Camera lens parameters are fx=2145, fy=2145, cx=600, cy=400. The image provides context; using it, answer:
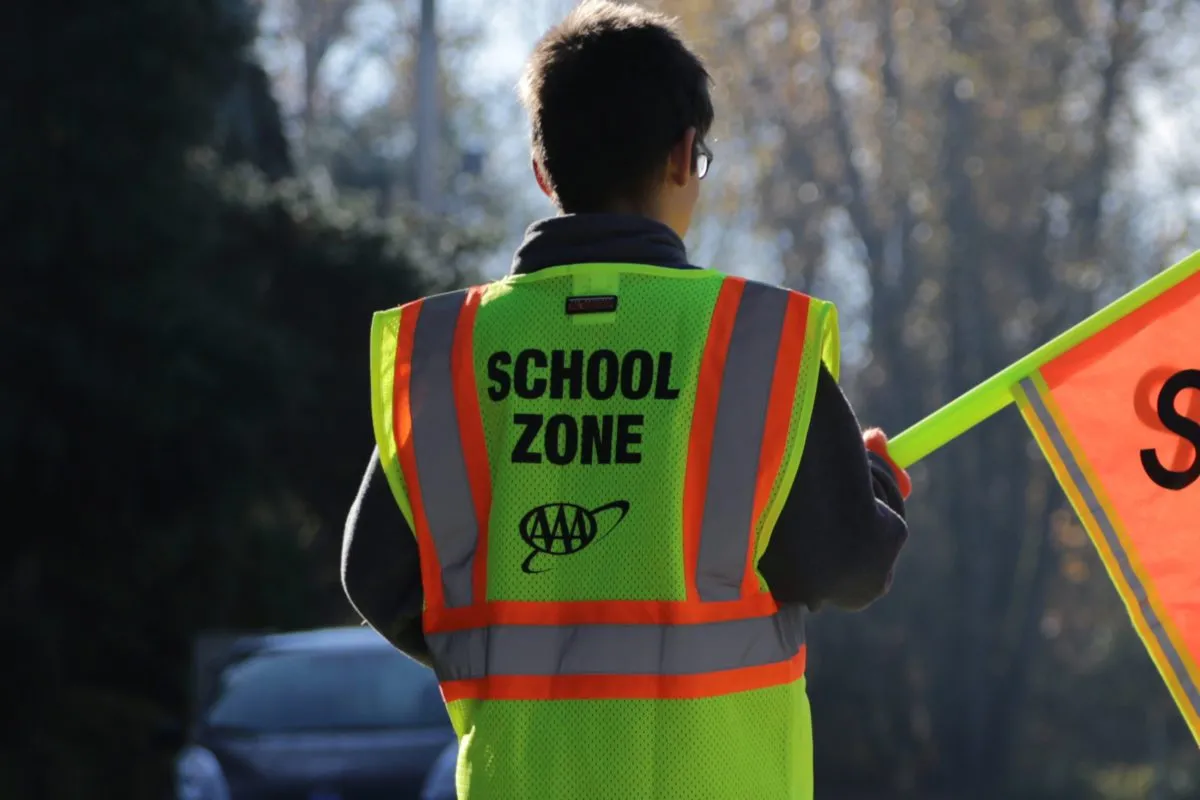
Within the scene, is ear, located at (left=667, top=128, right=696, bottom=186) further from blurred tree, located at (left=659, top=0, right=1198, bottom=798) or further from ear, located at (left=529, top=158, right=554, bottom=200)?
blurred tree, located at (left=659, top=0, right=1198, bottom=798)

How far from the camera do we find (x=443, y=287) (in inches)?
822

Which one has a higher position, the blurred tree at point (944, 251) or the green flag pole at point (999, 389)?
the blurred tree at point (944, 251)

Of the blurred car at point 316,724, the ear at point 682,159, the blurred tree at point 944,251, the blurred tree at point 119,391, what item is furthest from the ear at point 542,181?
the blurred tree at point 944,251

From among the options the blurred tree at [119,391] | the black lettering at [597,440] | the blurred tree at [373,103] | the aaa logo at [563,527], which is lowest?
the aaa logo at [563,527]

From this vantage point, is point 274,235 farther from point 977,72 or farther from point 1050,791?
point 1050,791

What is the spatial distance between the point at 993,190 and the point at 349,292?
960 centimetres

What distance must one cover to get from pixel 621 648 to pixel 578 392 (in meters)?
0.30

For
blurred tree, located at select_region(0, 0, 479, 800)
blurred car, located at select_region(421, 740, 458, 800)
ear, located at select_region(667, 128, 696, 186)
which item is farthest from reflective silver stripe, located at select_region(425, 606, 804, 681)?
blurred tree, located at select_region(0, 0, 479, 800)

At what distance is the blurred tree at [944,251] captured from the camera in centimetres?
2594

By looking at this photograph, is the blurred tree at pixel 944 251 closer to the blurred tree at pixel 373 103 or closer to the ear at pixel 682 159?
the blurred tree at pixel 373 103

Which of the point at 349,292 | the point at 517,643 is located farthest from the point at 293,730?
the point at 349,292

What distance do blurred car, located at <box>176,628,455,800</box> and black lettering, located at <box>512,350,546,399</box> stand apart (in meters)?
7.00

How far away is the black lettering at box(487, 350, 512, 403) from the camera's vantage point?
2.52 m

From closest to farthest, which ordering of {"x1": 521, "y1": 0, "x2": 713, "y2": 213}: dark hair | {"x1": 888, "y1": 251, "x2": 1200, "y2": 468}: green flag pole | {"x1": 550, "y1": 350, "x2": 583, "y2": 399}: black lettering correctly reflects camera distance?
{"x1": 550, "y1": 350, "x2": 583, "y2": 399}: black lettering → {"x1": 521, "y1": 0, "x2": 713, "y2": 213}: dark hair → {"x1": 888, "y1": 251, "x2": 1200, "y2": 468}: green flag pole
